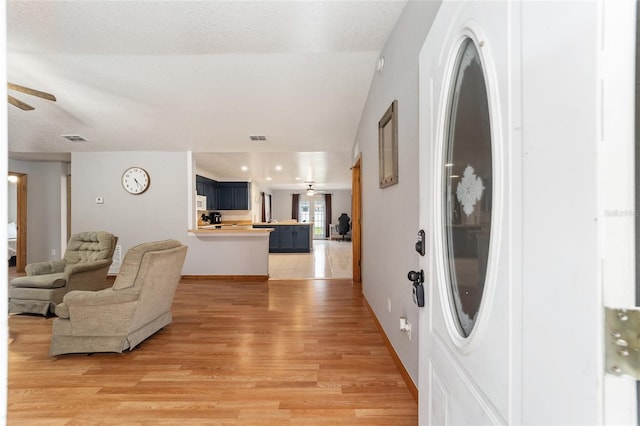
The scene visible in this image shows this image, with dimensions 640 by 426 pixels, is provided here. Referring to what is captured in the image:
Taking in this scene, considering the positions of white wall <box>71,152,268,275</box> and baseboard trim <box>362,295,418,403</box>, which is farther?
white wall <box>71,152,268,275</box>

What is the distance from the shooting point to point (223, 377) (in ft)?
6.56

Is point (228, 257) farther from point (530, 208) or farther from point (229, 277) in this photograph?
point (530, 208)

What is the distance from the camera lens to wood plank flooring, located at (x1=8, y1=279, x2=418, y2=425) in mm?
1644

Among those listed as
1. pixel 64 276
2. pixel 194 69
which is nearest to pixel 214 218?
pixel 64 276

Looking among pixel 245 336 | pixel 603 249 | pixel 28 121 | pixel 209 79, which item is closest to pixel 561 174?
pixel 603 249

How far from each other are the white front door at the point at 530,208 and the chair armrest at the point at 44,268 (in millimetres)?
4678

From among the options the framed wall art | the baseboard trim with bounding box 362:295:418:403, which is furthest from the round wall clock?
the baseboard trim with bounding box 362:295:418:403

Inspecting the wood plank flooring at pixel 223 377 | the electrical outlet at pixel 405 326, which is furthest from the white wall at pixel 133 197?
the electrical outlet at pixel 405 326

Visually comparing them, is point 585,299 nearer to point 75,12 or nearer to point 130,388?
point 130,388

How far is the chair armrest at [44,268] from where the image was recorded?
11.5ft

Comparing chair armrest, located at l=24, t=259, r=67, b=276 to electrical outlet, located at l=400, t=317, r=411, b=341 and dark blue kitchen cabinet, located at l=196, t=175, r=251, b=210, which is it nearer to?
electrical outlet, located at l=400, t=317, r=411, b=341

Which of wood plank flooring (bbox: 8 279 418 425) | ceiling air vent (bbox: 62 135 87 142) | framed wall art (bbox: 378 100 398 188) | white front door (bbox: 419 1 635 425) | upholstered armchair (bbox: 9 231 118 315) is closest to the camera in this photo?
white front door (bbox: 419 1 635 425)

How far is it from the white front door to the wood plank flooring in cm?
102

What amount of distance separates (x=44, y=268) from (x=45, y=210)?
298cm
